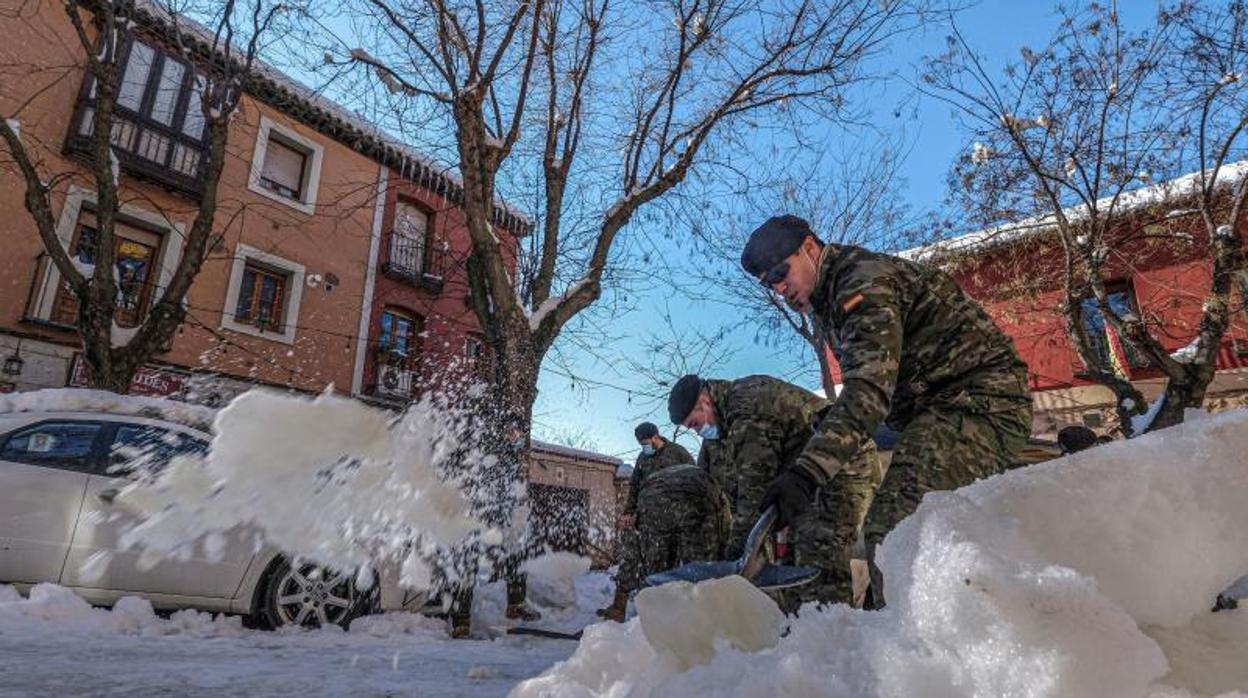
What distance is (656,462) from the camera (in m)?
6.80

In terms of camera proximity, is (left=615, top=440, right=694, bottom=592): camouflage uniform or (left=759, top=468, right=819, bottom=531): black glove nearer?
(left=759, top=468, right=819, bottom=531): black glove

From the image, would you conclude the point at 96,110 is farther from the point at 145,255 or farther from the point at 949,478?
the point at 949,478

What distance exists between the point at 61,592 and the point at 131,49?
12.4 meters

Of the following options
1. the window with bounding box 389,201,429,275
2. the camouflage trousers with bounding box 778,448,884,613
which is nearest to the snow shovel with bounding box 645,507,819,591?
the camouflage trousers with bounding box 778,448,884,613

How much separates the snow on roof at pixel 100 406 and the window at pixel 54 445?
0.16 meters

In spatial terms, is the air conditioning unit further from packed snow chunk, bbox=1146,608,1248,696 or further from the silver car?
packed snow chunk, bbox=1146,608,1248,696

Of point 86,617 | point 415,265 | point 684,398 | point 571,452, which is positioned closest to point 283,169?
point 415,265

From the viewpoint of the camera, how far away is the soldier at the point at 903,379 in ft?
6.86

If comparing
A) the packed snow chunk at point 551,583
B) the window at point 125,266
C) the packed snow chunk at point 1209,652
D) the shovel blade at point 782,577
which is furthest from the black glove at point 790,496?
the window at point 125,266

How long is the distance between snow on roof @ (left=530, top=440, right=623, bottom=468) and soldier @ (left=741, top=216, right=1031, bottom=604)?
50.8 feet

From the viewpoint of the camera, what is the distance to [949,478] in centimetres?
210

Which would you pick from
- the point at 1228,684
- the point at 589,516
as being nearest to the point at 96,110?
the point at 1228,684

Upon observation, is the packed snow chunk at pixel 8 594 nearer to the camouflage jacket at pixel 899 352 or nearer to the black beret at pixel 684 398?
the black beret at pixel 684 398

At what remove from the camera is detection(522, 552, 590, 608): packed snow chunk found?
7.38 m
